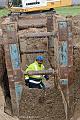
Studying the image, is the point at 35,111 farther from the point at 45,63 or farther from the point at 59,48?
the point at 45,63

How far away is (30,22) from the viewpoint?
1559 cm

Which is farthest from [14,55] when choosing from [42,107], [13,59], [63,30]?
[42,107]

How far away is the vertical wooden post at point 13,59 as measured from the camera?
6.77 m

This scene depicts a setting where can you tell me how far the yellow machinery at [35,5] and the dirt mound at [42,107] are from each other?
920 centimetres

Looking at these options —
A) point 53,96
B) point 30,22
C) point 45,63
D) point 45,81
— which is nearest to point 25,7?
point 30,22

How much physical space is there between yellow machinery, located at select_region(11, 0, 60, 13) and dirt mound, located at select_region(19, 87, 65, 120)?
9201 millimetres

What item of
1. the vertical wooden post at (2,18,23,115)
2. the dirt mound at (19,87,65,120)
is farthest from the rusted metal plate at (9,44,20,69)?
the dirt mound at (19,87,65,120)

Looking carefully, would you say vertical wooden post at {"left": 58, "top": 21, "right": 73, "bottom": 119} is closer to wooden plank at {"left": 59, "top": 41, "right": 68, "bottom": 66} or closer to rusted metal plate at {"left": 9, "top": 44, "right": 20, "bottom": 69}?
wooden plank at {"left": 59, "top": 41, "right": 68, "bottom": 66}

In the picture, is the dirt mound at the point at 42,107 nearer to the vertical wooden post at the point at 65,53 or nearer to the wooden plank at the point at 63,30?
the vertical wooden post at the point at 65,53

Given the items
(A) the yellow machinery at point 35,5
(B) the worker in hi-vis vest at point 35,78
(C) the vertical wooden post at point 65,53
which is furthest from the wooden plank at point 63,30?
(A) the yellow machinery at point 35,5

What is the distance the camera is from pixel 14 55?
23.0ft

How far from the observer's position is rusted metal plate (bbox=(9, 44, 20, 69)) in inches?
273

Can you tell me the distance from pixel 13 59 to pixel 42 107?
1.49 m

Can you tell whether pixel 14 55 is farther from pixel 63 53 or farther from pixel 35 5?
pixel 35 5
